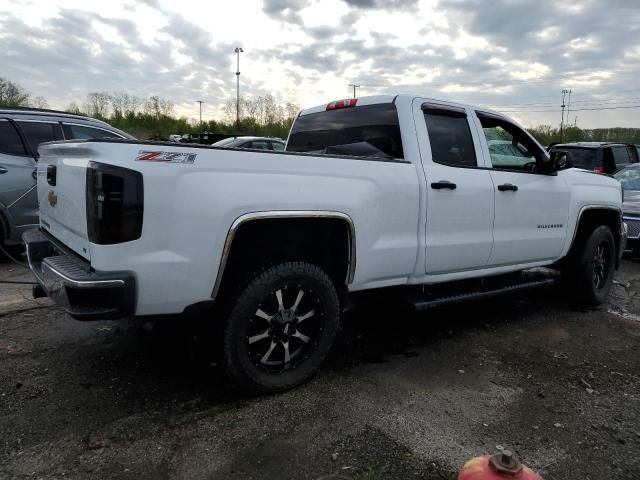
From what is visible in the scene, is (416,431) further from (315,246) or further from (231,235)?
(231,235)

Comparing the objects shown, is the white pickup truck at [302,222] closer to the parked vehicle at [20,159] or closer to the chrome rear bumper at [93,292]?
the chrome rear bumper at [93,292]

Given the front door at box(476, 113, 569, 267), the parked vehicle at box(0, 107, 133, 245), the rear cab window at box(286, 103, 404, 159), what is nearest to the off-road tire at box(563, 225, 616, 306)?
the front door at box(476, 113, 569, 267)

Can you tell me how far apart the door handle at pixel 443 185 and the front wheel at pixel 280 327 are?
1082 millimetres

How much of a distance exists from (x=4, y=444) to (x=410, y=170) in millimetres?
2883

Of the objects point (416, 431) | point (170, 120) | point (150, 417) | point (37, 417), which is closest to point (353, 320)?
point (416, 431)

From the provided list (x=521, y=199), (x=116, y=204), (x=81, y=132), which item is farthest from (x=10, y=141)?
(x=521, y=199)

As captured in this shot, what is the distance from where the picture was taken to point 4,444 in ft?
8.53

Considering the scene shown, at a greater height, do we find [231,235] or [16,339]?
[231,235]

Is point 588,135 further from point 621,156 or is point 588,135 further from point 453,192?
point 453,192

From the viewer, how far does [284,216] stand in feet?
9.57

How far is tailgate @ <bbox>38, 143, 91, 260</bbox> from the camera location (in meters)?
2.69

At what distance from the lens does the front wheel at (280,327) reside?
9.61ft

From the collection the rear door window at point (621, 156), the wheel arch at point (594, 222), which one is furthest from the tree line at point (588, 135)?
the wheel arch at point (594, 222)

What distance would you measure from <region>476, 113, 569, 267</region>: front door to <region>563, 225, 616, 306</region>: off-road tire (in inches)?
17.0
